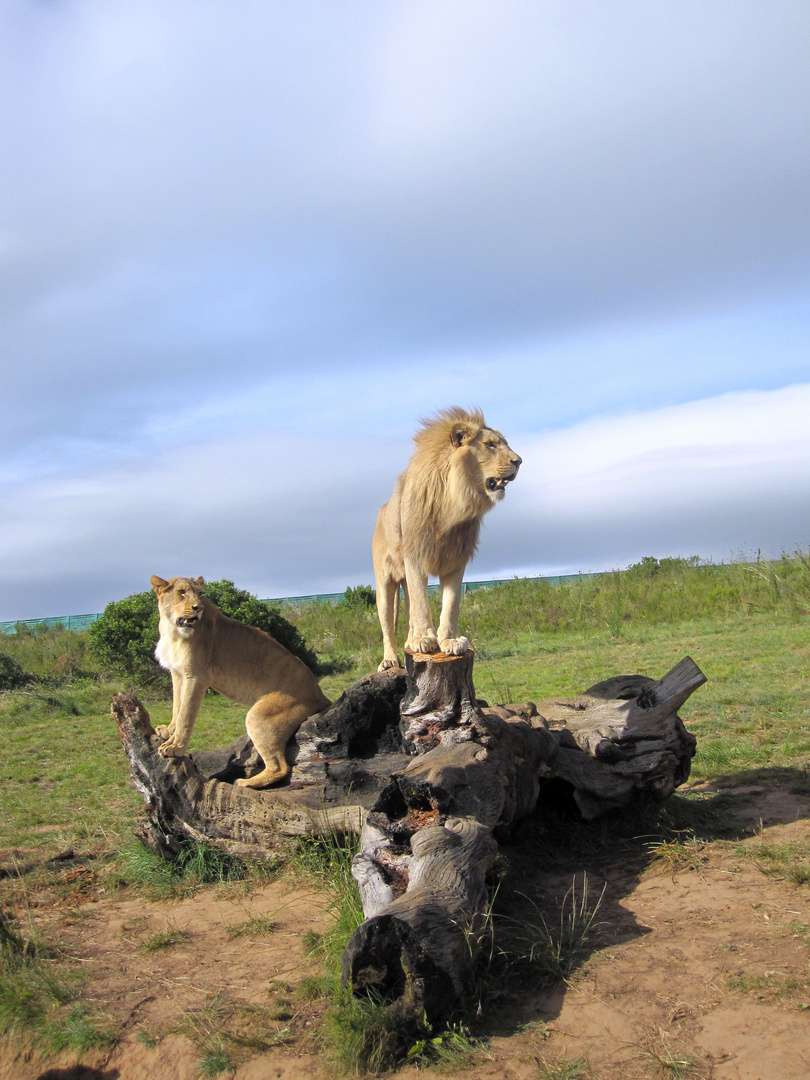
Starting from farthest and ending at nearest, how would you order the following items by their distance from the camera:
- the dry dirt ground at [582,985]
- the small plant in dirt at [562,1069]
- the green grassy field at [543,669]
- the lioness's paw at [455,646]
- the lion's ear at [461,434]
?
1. the green grassy field at [543,669]
2. the lion's ear at [461,434]
3. the lioness's paw at [455,646]
4. the dry dirt ground at [582,985]
5. the small plant in dirt at [562,1069]

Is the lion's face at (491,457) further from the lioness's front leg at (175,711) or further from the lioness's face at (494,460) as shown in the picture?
the lioness's front leg at (175,711)

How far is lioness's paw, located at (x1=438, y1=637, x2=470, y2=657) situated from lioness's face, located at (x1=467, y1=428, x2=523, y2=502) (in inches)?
52.2

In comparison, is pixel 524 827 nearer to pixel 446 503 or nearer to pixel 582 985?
pixel 582 985

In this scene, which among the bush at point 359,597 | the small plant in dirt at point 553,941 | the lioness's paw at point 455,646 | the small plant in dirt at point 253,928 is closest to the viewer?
the small plant in dirt at point 553,941

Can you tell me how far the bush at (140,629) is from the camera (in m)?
15.6

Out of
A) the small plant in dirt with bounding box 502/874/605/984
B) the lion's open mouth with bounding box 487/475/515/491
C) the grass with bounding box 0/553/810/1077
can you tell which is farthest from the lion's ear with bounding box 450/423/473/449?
the small plant in dirt with bounding box 502/874/605/984

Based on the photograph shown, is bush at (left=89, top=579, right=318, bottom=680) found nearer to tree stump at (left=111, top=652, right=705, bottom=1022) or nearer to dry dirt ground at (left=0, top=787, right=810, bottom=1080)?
tree stump at (left=111, top=652, right=705, bottom=1022)

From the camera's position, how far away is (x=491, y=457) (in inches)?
277

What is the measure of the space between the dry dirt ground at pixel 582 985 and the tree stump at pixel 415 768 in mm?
586

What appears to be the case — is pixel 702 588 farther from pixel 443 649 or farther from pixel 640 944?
pixel 640 944

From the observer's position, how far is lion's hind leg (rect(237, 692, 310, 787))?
262 inches

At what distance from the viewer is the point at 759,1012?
3.72m

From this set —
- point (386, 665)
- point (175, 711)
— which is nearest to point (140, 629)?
point (175, 711)

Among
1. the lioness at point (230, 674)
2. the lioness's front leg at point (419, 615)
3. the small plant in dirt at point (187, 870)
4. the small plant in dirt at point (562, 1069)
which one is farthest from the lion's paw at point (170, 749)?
the small plant in dirt at point (562, 1069)
